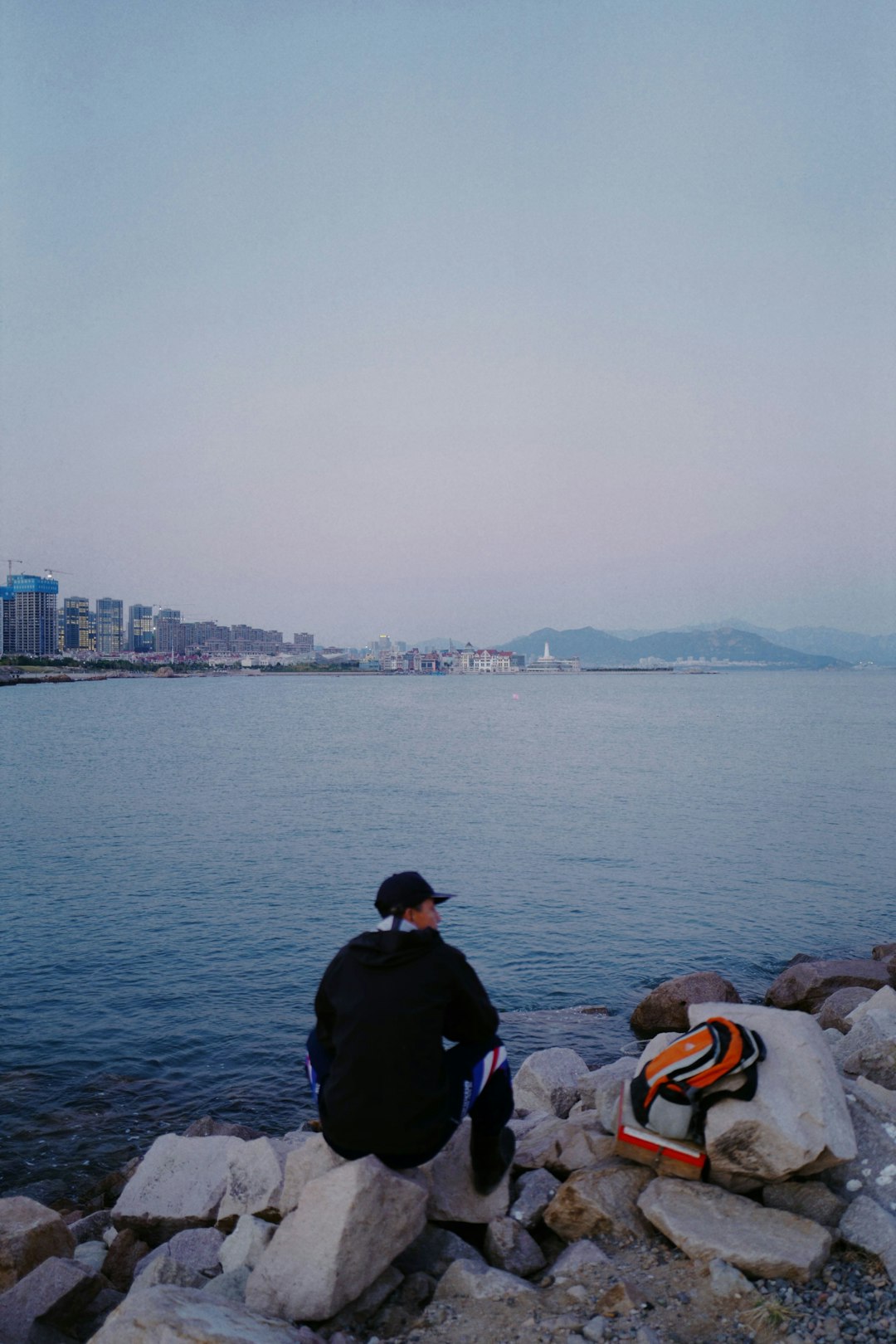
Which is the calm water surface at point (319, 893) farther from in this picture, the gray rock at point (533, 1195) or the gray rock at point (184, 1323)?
the gray rock at point (184, 1323)

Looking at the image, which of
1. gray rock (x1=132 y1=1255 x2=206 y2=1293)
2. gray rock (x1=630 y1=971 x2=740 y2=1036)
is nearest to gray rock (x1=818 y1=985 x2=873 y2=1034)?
gray rock (x1=630 y1=971 x2=740 y2=1036)

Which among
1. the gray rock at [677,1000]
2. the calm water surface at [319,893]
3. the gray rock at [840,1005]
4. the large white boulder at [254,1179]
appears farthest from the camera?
the gray rock at [677,1000]

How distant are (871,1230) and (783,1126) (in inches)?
26.5

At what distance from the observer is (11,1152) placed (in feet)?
34.1

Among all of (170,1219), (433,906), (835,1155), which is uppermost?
(433,906)

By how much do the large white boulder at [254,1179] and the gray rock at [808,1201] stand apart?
121 inches

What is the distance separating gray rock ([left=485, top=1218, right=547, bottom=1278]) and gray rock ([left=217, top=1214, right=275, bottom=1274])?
1.35 meters

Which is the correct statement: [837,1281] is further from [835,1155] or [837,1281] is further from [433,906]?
[433,906]

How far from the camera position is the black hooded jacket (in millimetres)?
5375

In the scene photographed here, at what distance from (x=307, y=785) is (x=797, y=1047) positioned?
1512 inches

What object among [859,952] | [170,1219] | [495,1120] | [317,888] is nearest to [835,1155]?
[495,1120]

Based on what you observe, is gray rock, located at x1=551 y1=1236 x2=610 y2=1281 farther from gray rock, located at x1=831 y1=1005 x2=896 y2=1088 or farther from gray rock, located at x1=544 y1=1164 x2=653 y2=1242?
gray rock, located at x1=831 y1=1005 x2=896 y2=1088

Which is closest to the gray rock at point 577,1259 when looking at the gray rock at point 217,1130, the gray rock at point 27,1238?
the gray rock at point 27,1238

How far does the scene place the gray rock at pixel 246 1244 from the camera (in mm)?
5805
